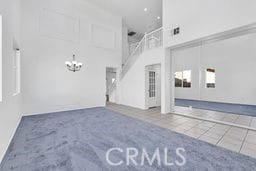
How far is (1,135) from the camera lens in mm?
2062

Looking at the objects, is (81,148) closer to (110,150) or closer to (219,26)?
(110,150)

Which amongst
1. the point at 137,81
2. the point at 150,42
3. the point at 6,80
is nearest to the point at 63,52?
the point at 6,80

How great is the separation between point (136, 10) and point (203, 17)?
4.60 meters

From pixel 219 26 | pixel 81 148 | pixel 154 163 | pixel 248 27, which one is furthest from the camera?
pixel 219 26

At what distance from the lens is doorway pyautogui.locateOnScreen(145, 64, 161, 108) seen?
6.27m

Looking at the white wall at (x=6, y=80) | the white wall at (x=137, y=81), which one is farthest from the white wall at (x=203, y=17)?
the white wall at (x=6, y=80)

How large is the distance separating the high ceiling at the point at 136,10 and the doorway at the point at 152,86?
3575mm

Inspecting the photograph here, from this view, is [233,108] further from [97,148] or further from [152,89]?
[97,148]

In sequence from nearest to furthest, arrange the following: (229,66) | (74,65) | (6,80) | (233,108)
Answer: (6,80), (233,108), (74,65), (229,66)

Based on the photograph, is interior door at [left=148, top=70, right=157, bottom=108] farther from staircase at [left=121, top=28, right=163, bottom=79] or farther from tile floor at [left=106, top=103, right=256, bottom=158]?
tile floor at [left=106, top=103, right=256, bottom=158]

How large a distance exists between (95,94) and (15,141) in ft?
13.9

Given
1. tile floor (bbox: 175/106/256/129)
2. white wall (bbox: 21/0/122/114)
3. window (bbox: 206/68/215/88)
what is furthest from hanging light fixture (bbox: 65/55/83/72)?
window (bbox: 206/68/215/88)

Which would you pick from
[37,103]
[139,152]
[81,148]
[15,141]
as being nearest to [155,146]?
[139,152]

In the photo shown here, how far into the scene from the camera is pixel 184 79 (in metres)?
9.08
